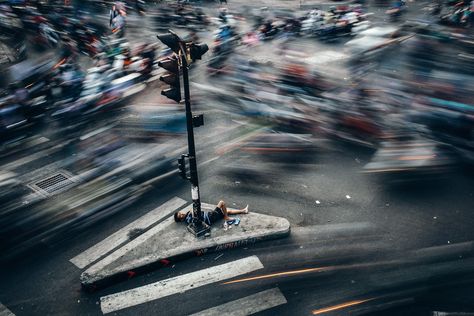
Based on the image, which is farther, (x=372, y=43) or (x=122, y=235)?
(x=372, y=43)

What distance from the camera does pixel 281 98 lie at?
18.7 meters


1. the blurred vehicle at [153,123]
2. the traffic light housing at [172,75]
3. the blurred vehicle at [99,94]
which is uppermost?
the traffic light housing at [172,75]

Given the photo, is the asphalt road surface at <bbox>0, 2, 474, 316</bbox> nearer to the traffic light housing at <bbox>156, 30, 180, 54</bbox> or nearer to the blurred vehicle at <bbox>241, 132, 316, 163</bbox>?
the blurred vehicle at <bbox>241, 132, 316, 163</bbox>

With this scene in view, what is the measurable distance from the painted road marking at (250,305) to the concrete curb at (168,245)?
1.77m

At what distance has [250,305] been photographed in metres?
9.08

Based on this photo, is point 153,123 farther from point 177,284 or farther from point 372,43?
point 372,43

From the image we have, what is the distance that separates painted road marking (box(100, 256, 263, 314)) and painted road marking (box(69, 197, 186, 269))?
1538 millimetres

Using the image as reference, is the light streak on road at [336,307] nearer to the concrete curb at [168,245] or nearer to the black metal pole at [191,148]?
the concrete curb at [168,245]

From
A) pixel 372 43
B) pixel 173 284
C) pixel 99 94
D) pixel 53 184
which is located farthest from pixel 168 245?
pixel 372 43

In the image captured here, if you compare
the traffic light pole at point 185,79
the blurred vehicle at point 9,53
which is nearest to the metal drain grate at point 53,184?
the traffic light pole at point 185,79

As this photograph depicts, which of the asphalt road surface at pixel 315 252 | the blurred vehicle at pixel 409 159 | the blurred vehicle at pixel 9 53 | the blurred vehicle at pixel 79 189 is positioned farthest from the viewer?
the blurred vehicle at pixel 9 53

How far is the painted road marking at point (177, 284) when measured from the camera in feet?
30.4

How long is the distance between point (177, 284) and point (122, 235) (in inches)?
100

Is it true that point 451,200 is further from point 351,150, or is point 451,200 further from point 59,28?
point 59,28
